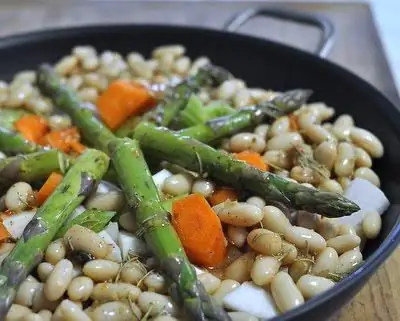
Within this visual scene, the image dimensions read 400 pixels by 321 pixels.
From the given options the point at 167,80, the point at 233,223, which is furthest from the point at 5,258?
the point at 167,80

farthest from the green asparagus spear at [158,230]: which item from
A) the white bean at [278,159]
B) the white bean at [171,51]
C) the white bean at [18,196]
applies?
the white bean at [171,51]

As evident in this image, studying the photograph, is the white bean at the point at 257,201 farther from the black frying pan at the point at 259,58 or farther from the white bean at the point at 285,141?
the black frying pan at the point at 259,58

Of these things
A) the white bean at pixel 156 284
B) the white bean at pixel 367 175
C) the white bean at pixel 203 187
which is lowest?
the white bean at pixel 156 284

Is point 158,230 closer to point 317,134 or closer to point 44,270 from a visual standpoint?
point 44,270

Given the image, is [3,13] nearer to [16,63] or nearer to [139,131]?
[16,63]

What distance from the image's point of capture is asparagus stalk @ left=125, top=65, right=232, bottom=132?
1.98m

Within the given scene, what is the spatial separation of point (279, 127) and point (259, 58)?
46 cm

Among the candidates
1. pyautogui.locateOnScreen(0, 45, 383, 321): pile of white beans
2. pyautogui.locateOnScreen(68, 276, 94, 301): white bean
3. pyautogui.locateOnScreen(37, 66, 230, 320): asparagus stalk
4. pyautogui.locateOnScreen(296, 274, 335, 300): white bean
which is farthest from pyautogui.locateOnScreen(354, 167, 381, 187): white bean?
pyautogui.locateOnScreen(68, 276, 94, 301): white bean

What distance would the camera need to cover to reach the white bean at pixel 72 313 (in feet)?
4.42

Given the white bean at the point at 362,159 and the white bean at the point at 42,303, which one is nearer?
the white bean at the point at 42,303

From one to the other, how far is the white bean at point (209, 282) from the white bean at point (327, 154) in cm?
51

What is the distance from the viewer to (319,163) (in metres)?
1.85

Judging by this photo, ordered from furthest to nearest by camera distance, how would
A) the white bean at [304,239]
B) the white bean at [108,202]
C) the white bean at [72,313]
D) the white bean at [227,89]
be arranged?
1. the white bean at [227,89]
2. the white bean at [108,202]
3. the white bean at [304,239]
4. the white bean at [72,313]

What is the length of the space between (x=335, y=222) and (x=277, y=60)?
794 millimetres
